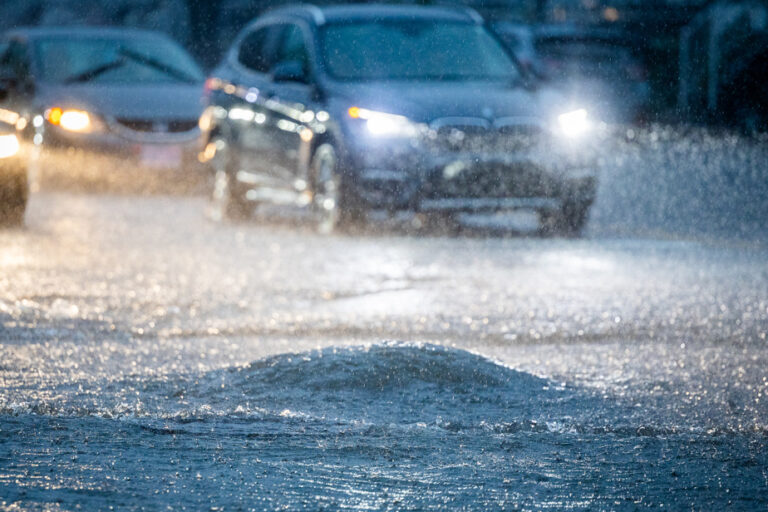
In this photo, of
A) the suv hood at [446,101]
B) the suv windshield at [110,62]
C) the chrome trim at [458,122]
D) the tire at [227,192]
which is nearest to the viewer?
the chrome trim at [458,122]

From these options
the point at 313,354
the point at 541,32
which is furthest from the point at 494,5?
the point at 313,354

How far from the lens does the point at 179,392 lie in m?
5.32

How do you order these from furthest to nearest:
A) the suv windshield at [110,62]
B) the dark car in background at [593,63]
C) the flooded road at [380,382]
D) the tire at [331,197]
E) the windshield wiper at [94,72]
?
the dark car in background at [593,63]
the suv windshield at [110,62]
the windshield wiper at [94,72]
the tire at [331,197]
the flooded road at [380,382]

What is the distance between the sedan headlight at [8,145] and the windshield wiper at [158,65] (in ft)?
13.4

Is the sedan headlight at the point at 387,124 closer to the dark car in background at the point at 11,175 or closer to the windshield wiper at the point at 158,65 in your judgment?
the dark car in background at the point at 11,175

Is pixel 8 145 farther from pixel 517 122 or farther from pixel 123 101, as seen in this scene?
pixel 517 122

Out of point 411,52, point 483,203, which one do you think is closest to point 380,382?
point 483,203

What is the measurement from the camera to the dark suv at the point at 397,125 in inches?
Answer: 429

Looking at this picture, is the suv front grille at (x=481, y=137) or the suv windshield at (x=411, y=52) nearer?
the suv front grille at (x=481, y=137)

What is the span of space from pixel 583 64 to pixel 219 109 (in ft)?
24.7

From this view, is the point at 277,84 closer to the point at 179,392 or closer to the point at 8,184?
the point at 8,184

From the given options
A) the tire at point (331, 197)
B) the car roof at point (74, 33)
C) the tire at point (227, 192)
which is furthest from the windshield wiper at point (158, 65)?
the tire at point (331, 197)

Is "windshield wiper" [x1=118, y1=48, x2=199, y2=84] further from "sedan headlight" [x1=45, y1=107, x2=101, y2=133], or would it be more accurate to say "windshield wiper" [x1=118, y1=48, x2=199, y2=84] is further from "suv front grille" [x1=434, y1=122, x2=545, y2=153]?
"suv front grille" [x1=434, y1=122, x2=545, y2=153]

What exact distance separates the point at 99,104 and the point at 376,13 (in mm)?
3283
